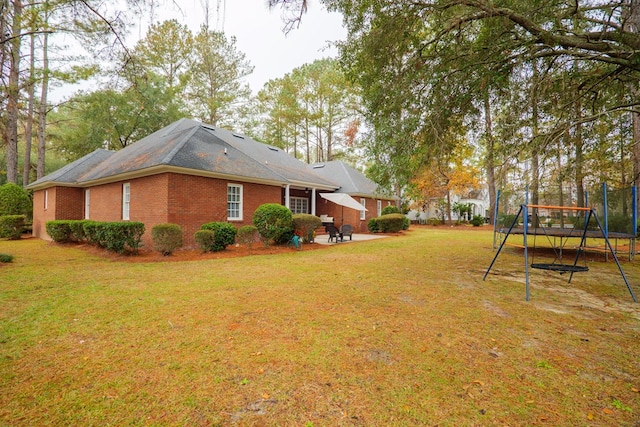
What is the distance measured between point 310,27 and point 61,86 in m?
24.5

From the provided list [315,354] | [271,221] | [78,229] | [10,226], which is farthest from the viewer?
[10,226]

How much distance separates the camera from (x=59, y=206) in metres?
15.6

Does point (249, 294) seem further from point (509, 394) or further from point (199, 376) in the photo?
point (509, 394)

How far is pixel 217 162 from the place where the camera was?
12.3 metres

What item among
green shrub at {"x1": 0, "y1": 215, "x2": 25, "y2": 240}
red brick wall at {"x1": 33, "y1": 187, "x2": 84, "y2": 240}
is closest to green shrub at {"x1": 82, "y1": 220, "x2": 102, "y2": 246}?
red brick wall at {"x1": 33, "y1": 187, "x2": 84, "y2": 240}

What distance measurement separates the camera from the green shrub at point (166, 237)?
31.4ft

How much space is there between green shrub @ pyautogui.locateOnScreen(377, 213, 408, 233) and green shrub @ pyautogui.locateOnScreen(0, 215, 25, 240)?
70.5 ft

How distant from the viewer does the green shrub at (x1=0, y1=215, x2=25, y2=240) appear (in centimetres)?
1559

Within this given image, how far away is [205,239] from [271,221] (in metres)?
2.63

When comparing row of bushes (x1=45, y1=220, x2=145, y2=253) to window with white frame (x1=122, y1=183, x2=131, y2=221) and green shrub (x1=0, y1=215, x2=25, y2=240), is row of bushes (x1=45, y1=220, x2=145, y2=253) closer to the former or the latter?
window with white frame (x1=122, y1=183, x2=131, y2=221)

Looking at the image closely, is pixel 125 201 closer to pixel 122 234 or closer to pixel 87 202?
pixel 122 234

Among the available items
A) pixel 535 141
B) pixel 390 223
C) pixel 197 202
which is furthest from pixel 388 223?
pixel 535 141

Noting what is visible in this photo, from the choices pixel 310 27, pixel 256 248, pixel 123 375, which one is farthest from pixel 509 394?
pixel 256 248

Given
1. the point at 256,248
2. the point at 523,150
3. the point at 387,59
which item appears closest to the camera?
the point at 523,150
